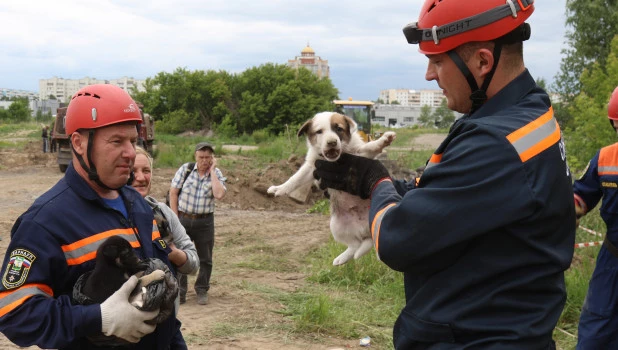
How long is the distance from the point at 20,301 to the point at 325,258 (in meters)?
8.04

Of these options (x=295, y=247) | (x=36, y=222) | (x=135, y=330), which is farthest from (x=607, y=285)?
(x=295, y=247)

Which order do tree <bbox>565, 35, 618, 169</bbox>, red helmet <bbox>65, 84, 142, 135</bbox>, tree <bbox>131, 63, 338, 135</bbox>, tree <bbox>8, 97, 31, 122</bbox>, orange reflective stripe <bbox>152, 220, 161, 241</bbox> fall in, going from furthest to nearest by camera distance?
1. tree <bbox>8, 97, 31, 122</bbox>
2. tree <bbox>131, 63, 338, 135</bbox>
3. tree <bbox>565, 35, 618, 169</bbox>
4. orange reflective stripe <bbox>152, 220, 161, 241</bbox>
5. red helmet <bbox>65, 84, 142, 135</bbox>

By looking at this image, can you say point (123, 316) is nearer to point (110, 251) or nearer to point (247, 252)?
point (110, 251)

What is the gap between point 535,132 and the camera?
6.72 feet

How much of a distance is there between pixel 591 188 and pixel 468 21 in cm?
341

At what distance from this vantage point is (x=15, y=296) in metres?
2.42

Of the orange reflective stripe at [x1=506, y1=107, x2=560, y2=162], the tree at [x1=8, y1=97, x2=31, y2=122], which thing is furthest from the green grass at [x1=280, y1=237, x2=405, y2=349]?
the tree at [x1=8, y1=97, x2=31, y2=122]

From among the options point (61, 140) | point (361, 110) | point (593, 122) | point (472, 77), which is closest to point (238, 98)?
point (361, 110)

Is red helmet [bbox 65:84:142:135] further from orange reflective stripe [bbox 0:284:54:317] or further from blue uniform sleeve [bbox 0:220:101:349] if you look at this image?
orange reflective stripe [bbox 0:284:54:317]

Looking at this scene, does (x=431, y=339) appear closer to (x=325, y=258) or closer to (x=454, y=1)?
(x=454, y=1)

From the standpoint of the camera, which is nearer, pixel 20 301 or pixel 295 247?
pixel 20 301

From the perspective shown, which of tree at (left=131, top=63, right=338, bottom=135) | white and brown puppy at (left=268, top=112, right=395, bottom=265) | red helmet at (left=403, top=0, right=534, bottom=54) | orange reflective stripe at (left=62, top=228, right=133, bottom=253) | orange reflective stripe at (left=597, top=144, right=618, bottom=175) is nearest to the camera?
red helmet at (left=403, top=0, right=534, bottom=54)

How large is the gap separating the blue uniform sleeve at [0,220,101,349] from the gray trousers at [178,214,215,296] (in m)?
5.43

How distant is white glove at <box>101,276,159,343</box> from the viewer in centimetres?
245
